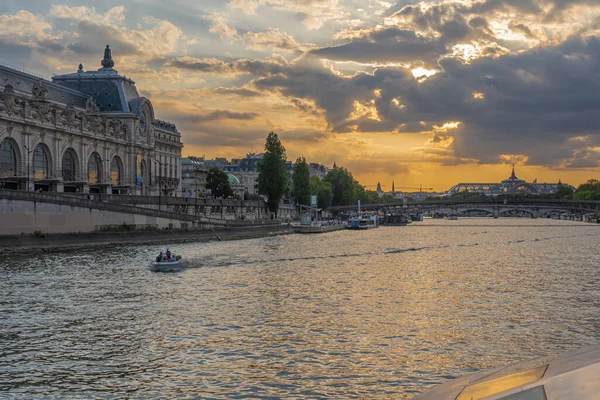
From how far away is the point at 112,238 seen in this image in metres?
75.5

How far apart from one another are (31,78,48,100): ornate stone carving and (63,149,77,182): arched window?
8876mm

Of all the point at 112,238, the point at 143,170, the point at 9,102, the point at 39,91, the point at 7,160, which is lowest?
the point at 112,238

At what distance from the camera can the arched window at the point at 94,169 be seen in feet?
358

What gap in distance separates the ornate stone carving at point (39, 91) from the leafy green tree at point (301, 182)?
8299 cm

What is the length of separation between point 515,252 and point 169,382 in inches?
2482

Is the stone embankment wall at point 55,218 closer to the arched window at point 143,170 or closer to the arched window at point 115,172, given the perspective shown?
the arched window at point 115,172

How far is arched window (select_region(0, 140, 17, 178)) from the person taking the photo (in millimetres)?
85812

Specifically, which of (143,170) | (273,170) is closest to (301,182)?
(273,170)

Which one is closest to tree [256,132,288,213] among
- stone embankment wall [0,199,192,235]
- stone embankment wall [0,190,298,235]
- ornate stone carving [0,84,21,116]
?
stone embankment wall [0,190,298,235]

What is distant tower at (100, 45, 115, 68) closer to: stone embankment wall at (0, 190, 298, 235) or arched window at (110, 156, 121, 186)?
arched window at (110, 156, 121, 186)

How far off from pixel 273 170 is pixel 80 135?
145ft

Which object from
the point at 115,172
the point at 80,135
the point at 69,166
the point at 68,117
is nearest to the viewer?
the point at 68,117

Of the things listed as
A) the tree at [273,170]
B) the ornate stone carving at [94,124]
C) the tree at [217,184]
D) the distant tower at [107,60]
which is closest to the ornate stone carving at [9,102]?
the ornate stone carving at [94,124]

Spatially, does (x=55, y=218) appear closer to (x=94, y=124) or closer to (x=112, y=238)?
(x=112, y=238)
